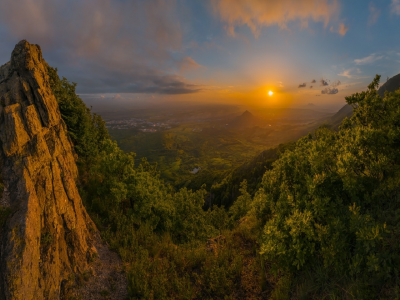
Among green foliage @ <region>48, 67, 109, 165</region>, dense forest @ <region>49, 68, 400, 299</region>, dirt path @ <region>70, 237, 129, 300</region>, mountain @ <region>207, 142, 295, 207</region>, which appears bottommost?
mountain @ <region>207, 142, 295, 207</region>

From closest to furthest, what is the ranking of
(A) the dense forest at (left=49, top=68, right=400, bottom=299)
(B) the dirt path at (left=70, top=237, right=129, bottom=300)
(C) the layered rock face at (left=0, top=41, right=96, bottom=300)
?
(A) the dense forest at (left=49, top=68, right=400, bottom=299) → (C) the layered rock face at (left=0, top=41, right=96, bottom=300) → (B) the dirt path at (left=70, top=237, right=129, bottom=300)

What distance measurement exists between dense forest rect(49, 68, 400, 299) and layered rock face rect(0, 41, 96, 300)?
289cm

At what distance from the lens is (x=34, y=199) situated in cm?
923

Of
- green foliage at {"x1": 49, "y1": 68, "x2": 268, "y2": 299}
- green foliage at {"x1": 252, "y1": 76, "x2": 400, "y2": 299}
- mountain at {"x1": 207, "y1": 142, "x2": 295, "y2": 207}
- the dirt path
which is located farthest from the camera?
mountain at {"x1": 207, "y1": 142, "x2": 295, "y2": 207}

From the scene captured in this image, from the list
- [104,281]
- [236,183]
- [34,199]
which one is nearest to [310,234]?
[104,281]

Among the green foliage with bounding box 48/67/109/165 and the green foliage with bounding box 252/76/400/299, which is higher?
the green foliage with bounding box 48/67/109/165

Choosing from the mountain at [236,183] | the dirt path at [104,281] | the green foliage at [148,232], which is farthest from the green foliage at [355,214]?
the mountain at [236,183]

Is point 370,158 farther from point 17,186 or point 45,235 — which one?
point 17,186

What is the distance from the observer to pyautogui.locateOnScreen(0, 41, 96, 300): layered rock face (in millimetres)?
7805

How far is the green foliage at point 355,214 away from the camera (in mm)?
5758

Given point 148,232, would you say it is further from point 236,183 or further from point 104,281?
point 236,183

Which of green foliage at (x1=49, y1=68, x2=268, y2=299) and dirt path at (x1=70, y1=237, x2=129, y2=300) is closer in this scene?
dirt path at (x1=70, y1=237, x2=129, y2=300)

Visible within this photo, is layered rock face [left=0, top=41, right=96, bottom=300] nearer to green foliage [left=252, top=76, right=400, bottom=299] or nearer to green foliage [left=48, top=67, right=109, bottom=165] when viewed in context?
green foliage [left=48, top=67, right=109, bottom=165]

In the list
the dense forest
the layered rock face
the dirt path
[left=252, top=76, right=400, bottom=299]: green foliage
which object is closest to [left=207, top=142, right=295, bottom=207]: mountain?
the dense forest
